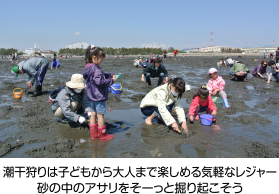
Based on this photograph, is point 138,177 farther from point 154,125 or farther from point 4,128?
point 4,128

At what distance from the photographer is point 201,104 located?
5211 mm

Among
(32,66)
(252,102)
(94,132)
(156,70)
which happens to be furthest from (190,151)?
(32,66)

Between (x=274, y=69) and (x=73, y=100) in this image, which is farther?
(x=274, y=69)

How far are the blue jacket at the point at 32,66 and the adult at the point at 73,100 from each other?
3.67 m

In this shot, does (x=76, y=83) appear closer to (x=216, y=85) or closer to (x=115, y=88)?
(x=115, y=88)

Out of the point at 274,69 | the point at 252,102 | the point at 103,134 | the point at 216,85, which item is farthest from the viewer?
the point at 274,69

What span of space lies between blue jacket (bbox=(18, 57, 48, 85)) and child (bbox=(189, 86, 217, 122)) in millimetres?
5715

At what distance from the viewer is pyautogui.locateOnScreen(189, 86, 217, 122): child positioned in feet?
15.7

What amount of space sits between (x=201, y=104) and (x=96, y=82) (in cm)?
277

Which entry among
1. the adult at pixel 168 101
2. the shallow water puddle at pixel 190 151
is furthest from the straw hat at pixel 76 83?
the shallow water puddle at pixel 190 151

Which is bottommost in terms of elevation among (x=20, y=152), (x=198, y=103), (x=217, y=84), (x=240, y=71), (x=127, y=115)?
(x=20, y=152)

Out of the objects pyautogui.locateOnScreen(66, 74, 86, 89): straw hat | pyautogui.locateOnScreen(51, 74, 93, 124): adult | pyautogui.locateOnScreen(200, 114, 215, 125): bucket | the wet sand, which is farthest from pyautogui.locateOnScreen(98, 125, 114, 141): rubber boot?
pyautogui.locateOnScreen(200, 114, 215, 125): bucket

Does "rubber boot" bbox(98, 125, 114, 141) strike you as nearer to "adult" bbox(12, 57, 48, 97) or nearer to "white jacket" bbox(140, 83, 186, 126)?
"white jacket" bbox(140, 83, 186, 126)

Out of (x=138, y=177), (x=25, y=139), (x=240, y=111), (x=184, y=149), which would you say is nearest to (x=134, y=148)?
(x=184, y=149)
